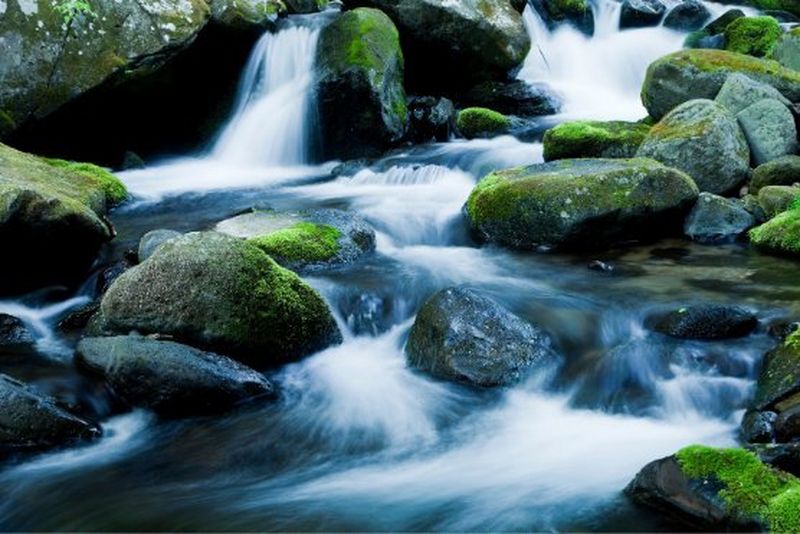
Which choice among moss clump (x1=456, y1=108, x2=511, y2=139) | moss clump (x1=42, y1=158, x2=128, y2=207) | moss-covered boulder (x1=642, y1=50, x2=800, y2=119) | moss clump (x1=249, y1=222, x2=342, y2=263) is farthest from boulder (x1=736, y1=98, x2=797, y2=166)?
moss clump (x1=42, y1=158, x2=128, y2=207)

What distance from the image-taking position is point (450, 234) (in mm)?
10297

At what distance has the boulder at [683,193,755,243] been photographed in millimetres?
9516

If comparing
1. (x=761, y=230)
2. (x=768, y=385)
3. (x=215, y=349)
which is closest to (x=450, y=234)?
(x=761, y=230)

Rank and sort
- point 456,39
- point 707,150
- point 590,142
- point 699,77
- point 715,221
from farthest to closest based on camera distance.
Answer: point 456,39, point 699,77, point 590,142, point 707,150, point 715,221

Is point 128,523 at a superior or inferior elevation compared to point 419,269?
inferior

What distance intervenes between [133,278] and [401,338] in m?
2.36

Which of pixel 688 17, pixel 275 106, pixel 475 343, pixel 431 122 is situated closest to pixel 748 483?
pixel 475 343

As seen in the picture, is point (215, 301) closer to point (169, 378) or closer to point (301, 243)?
point (169, 378)

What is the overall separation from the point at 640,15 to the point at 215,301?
17606mm

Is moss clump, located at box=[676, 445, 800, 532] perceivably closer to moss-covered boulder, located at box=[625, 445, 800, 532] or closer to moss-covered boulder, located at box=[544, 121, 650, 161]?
moss-covered boulder, located at box=[625, 445, 800, 532]

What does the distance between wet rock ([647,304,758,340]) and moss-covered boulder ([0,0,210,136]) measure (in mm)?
9077

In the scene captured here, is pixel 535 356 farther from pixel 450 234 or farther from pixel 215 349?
pixel 450 234

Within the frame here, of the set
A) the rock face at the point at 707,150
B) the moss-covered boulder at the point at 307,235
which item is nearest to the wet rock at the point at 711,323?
the moss-covered boulder at the point at 307,235

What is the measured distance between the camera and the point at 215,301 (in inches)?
251
